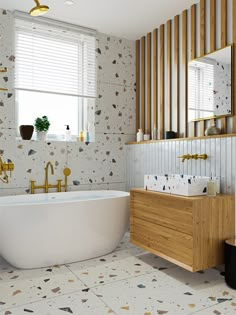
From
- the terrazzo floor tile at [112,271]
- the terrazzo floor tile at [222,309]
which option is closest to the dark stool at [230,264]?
the terrazzo floor tile at [222,309]

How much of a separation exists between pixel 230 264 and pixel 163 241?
1.90ft

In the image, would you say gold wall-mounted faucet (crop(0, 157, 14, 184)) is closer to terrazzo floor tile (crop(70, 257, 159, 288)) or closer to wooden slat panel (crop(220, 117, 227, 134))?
terrazzo floor tile (crop(70, 257, 159, 288))

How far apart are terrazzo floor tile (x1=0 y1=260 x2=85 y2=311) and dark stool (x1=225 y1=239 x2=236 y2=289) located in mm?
1154

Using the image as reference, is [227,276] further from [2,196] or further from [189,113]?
[2,196]

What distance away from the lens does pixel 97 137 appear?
12.6 feet

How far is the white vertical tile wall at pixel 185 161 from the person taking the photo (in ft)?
8.51

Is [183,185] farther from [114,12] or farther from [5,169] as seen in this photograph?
[114,12]

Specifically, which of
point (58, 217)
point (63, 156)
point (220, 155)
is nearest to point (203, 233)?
point (220, 155)

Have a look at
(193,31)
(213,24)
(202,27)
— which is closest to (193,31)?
(193,31)

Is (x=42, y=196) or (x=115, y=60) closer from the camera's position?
(x=42, y=196)

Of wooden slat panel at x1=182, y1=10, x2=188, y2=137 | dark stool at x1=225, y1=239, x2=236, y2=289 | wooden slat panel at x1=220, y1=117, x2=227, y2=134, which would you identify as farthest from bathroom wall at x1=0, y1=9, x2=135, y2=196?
dark stool at x1=225, y1=239, x2=236, y2=289

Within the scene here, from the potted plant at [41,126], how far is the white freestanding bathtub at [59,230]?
84cm

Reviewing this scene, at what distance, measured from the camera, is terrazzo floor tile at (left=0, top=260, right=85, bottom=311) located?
81.8 inches

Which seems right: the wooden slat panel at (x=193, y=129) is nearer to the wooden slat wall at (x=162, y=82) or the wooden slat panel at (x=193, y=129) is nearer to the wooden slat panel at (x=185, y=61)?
the wooden slat panel at (x=185, y=61)
